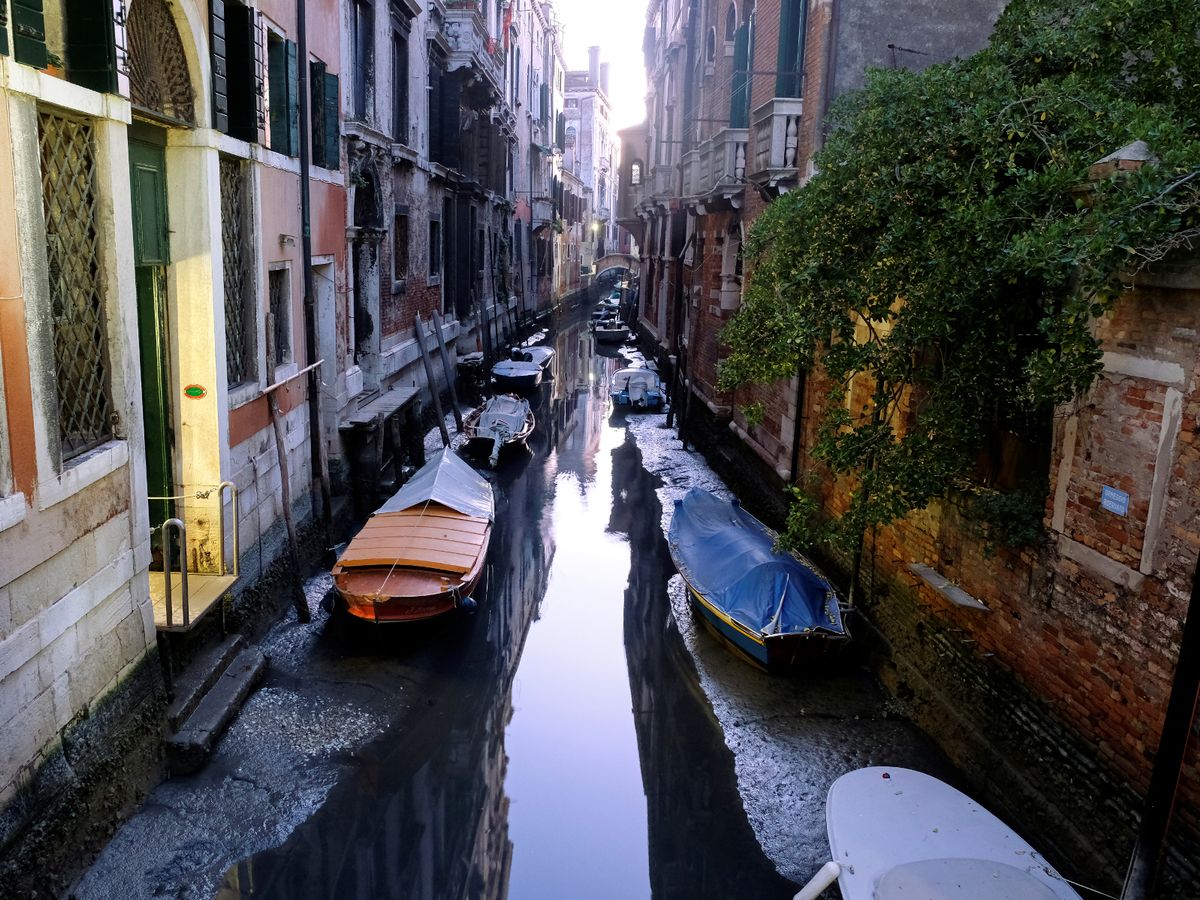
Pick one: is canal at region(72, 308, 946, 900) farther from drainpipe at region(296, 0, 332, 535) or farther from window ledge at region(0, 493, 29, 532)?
window ledge at region(0, 493, 29, 532)

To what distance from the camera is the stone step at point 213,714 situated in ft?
21.4

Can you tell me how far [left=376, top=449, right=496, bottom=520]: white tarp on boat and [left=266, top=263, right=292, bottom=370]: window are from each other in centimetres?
193

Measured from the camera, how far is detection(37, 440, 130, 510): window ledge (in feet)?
16.8

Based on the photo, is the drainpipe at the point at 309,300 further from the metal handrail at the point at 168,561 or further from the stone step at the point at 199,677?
the metal handrail at the point at 168,561

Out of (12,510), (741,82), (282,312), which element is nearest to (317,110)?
(282,312)

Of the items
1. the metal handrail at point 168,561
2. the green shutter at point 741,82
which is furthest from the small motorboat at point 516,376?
the metal handrail at point 168,561

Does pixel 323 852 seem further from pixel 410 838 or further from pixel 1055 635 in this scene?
pixel 1055 635

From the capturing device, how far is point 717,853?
6305mm

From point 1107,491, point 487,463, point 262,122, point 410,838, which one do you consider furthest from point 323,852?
point 487,463

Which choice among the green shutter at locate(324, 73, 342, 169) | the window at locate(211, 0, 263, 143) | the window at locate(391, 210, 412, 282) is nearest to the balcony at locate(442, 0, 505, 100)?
the window at locate(391, 210, 412, 282)

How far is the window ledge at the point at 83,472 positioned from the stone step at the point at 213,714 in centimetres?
194

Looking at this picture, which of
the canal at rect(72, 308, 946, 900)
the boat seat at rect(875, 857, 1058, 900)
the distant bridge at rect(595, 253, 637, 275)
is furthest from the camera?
the distant bridge at rect(595, 253, 637, 275)

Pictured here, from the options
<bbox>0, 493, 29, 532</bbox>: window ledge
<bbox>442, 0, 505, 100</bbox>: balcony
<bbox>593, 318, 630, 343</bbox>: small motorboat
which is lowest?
<bbox>593, 318, 630, 343</bbox>: small motorboat

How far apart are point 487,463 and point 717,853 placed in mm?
10485
